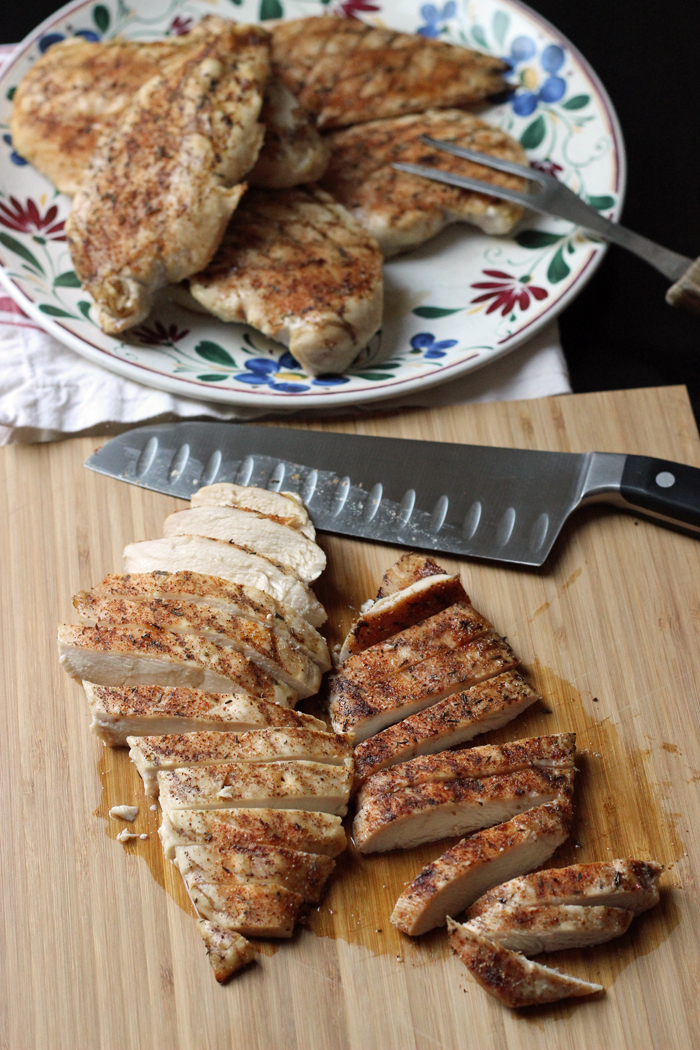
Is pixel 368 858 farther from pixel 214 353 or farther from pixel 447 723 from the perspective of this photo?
pixel 214 353

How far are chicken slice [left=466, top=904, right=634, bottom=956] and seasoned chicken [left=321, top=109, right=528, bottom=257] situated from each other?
7.66 feet

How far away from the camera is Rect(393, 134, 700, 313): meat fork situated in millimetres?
3352

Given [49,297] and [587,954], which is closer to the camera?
[587,954]

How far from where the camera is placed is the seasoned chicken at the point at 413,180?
3430 millimetres

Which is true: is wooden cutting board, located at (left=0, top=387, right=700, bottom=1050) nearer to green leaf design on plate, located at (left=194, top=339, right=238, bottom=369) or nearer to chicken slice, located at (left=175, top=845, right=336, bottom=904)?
chicken slice, located at (left=175, top=845, right=336, bottom=904)

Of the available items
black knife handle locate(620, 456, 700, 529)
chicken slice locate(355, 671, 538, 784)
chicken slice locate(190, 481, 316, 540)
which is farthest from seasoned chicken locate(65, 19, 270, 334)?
chicken slice locate(355, 671, 538, 784)

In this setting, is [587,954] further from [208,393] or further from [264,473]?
[208,393]

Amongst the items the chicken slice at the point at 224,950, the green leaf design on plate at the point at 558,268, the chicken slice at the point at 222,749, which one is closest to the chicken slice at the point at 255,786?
the chicken slice at the point at 222,749

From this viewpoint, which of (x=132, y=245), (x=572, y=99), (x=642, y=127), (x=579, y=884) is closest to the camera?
(x=579, y=884)

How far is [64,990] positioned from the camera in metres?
2.32

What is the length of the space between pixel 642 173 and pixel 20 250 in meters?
2.68

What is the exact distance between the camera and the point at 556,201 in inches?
135

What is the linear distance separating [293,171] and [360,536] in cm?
138

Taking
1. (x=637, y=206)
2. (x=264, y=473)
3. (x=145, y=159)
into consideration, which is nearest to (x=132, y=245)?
(x=145, y=159)
